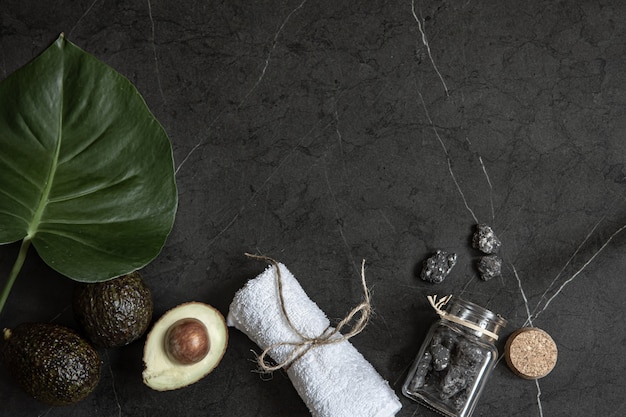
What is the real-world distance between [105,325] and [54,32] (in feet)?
1.75

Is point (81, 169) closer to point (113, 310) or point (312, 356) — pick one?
point (113, 310)

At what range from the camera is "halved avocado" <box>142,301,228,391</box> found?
4.02 feet

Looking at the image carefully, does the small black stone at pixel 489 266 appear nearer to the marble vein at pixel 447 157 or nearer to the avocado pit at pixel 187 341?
the marble vein at pixel 447 157

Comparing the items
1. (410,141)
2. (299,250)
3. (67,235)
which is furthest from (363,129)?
(67,235)

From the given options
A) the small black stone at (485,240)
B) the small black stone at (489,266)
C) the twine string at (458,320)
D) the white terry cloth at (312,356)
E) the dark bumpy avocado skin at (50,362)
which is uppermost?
the small black stone at (485,240)

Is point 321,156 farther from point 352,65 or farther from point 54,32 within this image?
point 54,32

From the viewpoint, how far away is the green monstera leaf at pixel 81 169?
3.94ft

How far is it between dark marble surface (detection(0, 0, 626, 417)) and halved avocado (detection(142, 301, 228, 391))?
78 mm

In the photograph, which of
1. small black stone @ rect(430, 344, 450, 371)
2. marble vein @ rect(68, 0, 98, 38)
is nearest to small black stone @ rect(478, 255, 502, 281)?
small black stone @ rect(430, 344, 450, 371)

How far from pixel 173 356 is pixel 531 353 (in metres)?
0.61

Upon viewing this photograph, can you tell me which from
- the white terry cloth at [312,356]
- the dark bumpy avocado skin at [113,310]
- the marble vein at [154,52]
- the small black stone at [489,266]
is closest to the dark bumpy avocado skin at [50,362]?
the dark bumpy avocado skin at [113,310]

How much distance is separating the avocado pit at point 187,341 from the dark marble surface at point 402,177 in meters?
0.11

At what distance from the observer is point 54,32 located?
4.37 feet

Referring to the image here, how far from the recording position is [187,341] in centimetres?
119
